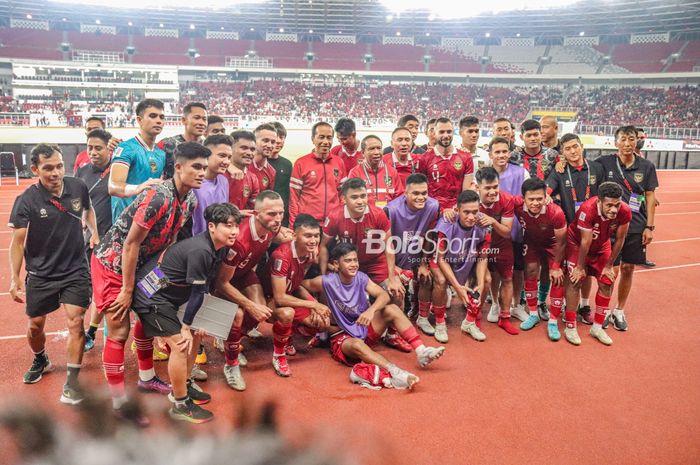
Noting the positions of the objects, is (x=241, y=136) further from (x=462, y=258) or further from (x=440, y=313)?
(x=440, y=313)

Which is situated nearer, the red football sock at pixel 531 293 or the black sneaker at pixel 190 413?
the black sneaker at pixel 190 413

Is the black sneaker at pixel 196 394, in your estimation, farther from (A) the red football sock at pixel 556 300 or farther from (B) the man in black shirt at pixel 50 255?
(A) the red football sock at pixel 556 300

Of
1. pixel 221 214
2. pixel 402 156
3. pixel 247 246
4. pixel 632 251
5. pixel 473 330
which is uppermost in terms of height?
pixel 402 156

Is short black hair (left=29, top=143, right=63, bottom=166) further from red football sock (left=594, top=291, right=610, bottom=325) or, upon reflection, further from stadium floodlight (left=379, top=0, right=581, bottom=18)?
stadium floodlight (left=379, top=0, right=581, bottom=18)

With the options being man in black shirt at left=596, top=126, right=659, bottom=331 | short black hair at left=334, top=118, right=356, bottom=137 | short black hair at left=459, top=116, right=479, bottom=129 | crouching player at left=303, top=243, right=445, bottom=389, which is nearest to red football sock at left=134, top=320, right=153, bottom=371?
crouching player at left=303, top=243, right=445, bottom=389

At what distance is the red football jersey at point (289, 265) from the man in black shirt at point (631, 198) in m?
3.65

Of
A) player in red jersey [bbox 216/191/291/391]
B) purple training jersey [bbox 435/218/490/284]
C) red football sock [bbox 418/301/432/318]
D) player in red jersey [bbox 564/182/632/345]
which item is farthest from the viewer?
red football sock [bbox 418/301/432/318]

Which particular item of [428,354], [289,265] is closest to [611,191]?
[428,354]

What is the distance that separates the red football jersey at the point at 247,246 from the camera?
3.89 metres

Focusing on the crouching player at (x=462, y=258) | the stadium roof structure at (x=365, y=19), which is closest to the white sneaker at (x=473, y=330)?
the crouching player at (x=462, y=258)

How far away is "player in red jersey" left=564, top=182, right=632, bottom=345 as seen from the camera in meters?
4.75

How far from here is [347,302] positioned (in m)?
4.33

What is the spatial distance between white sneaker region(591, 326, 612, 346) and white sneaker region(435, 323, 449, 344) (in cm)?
162

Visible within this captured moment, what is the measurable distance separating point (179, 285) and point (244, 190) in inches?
68.8
